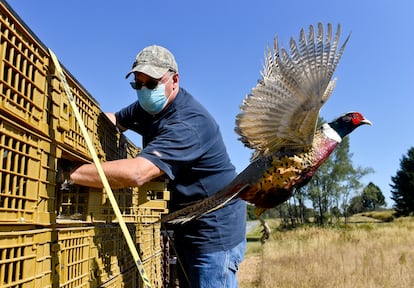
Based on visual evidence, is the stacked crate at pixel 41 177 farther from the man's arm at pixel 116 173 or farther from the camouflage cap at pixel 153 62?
the camouflage cap at pixel 153 62

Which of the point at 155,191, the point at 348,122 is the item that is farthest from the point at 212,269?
the point at 348,122

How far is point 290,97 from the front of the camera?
11.5 ft

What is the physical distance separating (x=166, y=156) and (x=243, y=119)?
141 cm

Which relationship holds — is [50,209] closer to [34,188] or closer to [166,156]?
[34,188]

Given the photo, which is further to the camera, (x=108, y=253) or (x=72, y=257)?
(x=108, y=253)

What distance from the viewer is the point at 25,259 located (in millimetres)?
1843

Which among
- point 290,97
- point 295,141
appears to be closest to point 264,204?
point 295,141

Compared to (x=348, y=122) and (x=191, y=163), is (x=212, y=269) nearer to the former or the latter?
(x=191, y=163)

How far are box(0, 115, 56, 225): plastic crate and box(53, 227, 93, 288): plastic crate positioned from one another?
0.58 ft

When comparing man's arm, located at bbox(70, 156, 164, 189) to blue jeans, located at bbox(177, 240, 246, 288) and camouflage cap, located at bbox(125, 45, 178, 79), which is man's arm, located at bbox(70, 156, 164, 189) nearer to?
camouflage cap, located at bbox(125, 45, 178, 79)

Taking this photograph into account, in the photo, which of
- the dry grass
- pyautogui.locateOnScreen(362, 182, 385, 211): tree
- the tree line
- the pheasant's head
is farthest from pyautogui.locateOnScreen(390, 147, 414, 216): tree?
the pheasant's head

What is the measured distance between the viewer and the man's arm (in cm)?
228

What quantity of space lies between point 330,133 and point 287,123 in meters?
0.72

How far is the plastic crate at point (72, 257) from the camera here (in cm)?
219
